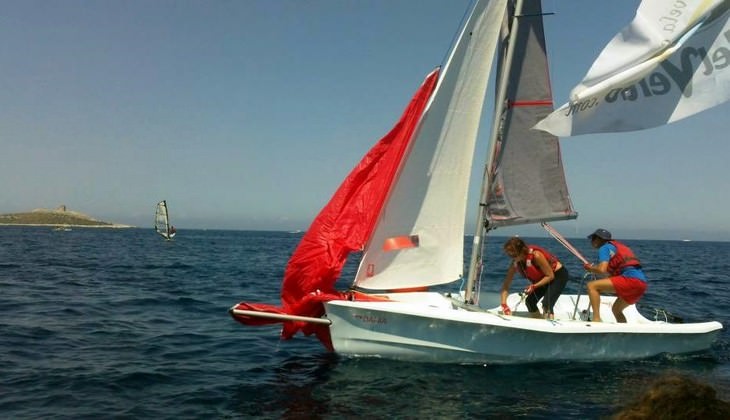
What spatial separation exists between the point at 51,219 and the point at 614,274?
155150 mm

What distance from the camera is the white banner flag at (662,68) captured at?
5652mm

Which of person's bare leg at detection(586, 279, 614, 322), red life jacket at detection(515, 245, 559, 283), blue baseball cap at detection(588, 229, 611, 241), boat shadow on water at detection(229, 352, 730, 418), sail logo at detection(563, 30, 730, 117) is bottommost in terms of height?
boat shadow on water at detection(229, 352, 730, 418)

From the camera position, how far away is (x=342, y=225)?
9.09 m

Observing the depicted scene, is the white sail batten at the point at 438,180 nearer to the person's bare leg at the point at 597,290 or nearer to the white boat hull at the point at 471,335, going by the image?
the white boat hull at the point at 471,335

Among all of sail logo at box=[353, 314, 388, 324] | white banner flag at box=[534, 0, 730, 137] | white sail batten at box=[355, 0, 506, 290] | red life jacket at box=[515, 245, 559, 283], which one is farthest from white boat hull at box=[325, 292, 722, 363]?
white banner flag at box=[534, 0, 730, 137]

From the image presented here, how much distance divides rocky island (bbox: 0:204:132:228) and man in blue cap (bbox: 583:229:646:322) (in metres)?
146

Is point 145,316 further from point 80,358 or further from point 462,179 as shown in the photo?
point 462,179

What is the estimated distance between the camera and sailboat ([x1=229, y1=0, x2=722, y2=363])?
8.39 metres

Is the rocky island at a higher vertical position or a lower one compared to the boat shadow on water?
higher

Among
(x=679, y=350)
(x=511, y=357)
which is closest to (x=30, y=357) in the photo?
(x=511, y=357)

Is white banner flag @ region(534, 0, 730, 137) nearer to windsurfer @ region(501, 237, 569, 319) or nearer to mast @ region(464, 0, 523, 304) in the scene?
mast @ region(464, 0, 523, 304)

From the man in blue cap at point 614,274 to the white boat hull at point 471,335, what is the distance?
609mm

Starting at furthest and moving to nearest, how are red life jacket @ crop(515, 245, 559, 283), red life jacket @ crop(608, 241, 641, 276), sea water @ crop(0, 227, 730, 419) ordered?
red life jacket @ crop(515, 245, 559, 283), red life jacket @ crop(608, 241, 641, 276), sea water @ crop(0, 227, 730, 419)

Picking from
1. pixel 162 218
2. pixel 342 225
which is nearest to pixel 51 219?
pixel 162 218
